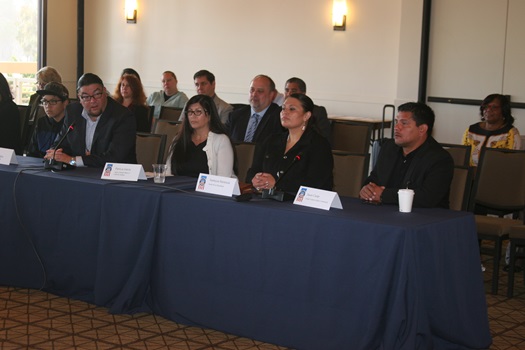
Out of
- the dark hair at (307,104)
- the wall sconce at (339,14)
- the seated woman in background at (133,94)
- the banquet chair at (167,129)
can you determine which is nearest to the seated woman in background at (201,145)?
the dark hair at (307,104)

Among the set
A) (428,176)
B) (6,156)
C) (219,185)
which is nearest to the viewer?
(219,185)

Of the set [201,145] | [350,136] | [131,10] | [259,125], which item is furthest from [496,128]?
[131,10]

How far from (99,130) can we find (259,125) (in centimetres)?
180

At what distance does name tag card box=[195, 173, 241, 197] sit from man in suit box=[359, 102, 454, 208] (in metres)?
0.64

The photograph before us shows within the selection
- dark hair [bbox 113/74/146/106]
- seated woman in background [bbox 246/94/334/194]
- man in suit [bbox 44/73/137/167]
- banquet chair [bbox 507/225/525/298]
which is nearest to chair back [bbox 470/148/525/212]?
banquet chair [bbox 507/225/525/298]

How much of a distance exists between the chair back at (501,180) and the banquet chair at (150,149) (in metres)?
2.02

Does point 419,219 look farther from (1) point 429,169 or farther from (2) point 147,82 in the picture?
(2) point 147,82

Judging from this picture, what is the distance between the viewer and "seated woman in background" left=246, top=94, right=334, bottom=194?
4.30 meters

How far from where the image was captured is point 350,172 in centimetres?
468

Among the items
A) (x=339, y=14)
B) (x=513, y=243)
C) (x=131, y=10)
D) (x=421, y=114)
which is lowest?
(x=513, y=243)

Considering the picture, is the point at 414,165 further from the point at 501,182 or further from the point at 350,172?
the point at 501,182

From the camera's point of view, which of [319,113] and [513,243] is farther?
[319,113]

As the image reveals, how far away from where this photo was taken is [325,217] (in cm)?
342

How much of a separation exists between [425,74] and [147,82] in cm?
394
